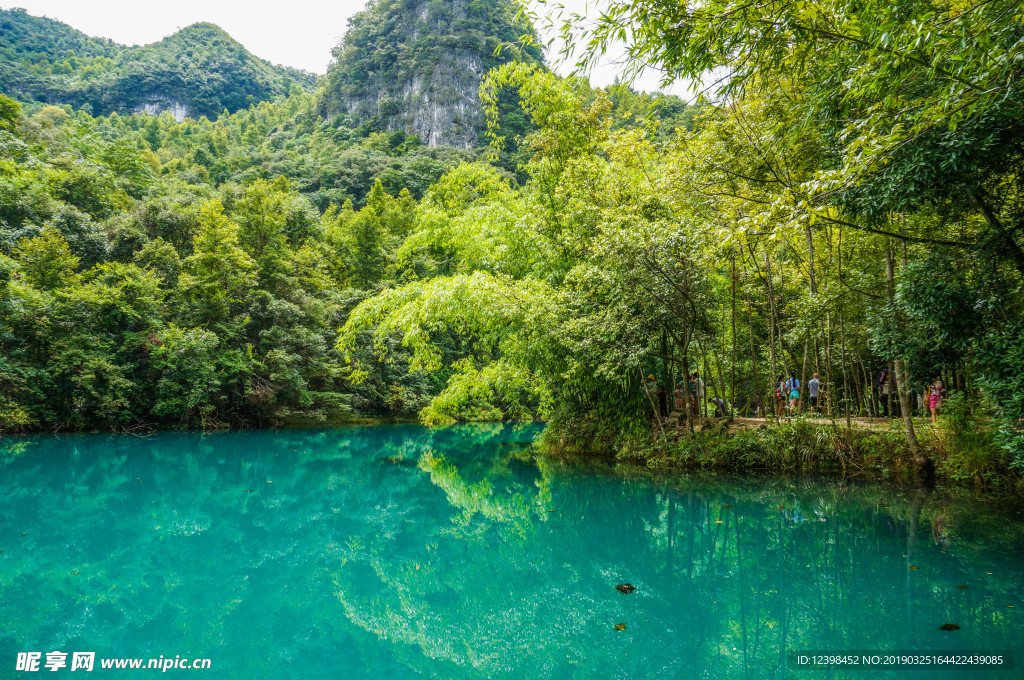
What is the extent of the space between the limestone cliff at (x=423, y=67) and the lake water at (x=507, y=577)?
5686 cm

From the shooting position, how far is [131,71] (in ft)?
211

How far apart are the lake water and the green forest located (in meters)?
2.06

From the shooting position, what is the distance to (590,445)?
496 inches

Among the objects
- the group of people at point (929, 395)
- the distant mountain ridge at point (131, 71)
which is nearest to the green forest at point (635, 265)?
the group of people at point (929, 395)

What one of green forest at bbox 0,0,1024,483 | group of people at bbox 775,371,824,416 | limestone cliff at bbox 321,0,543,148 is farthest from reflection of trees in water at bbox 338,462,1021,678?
limestone cliff at bbox 321,0,543,148

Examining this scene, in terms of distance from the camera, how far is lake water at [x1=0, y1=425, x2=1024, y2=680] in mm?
3078

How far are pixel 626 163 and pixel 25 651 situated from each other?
12.4m

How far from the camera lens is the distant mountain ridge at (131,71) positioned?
5547 cm

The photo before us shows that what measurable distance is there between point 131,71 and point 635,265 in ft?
258

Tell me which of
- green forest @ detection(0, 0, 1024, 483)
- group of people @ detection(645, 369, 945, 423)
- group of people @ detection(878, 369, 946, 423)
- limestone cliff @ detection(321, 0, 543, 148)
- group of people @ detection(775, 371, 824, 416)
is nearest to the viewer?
green forest @ detection(0, 0, 1024, 483)

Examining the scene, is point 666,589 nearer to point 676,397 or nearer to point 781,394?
point 676,397

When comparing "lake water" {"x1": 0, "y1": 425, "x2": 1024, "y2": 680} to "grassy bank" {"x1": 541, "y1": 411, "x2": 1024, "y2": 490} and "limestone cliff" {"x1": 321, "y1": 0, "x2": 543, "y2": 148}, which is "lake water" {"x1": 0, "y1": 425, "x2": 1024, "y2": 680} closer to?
"grassy bank" {"x1": 541, "y1": 411, "x2": 1024, "y2": 490}

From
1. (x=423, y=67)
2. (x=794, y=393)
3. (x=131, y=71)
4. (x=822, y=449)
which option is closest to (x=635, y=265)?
(x=822, y=449)

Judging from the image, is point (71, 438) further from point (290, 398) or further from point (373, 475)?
point (373, 475)
